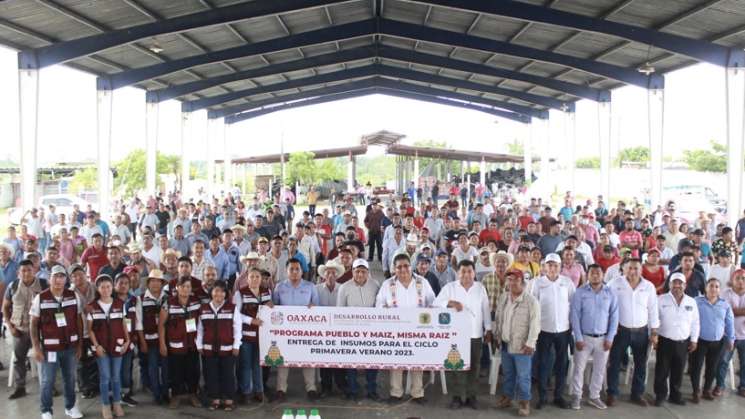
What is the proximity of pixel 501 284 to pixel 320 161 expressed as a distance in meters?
Answer: 40.1

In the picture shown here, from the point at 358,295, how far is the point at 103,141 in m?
14.3

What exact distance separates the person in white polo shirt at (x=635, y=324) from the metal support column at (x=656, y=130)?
13.3 m

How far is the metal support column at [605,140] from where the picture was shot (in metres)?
21.9

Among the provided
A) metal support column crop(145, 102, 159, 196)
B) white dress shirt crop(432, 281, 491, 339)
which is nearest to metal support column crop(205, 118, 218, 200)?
metal support column crop(145, 102, 159, 196)

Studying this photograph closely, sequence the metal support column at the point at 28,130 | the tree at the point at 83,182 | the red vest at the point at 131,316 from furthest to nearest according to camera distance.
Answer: the tree at the point at 83,182 → the metal support column at the point at 28,130 → the red vest at the point at 131,316

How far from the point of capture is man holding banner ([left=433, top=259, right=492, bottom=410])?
Result: 5970 mm

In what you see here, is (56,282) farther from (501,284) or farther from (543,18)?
(543,18)

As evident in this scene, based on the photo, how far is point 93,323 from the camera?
18.1 feet

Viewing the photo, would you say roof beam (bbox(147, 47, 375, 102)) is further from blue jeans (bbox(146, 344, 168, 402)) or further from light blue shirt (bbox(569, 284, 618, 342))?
light blue shirt (bbox(569, 284, 618, 342))

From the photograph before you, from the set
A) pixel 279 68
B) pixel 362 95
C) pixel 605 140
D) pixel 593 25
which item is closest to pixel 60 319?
pixel 593 25

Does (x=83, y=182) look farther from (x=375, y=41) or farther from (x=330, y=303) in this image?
(x=330, y=303)

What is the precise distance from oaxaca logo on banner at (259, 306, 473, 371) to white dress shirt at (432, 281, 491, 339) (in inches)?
2.8

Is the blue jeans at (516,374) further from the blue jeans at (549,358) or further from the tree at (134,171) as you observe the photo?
the tree at (134,171)

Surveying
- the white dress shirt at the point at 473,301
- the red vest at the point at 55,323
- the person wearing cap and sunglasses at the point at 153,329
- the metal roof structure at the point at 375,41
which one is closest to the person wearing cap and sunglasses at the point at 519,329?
the white dress shirt at the point at 473,301
